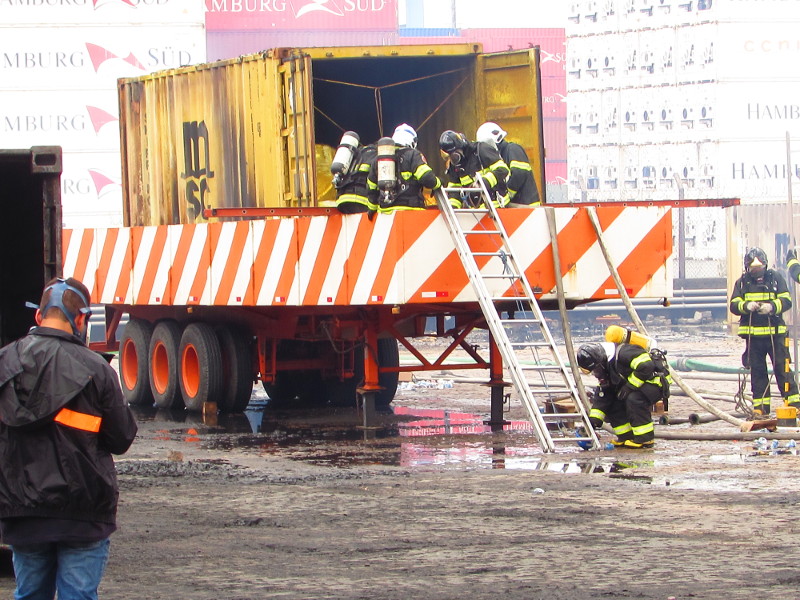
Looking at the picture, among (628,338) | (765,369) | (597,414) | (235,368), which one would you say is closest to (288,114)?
(235,368)

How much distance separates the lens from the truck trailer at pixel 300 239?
37.4 feet

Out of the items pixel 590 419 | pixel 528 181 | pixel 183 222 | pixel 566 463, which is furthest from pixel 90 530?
pixel 183 222

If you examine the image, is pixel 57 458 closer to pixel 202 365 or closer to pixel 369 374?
pixel 369 374

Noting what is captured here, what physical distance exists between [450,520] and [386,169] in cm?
453

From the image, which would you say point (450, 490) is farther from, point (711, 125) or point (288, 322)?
point (711, 125)

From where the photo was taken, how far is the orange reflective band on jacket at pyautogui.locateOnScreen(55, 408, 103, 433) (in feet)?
14.6

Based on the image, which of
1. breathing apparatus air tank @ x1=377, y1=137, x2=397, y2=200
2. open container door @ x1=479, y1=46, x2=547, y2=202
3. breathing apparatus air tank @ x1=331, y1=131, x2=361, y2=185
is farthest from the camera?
open container door @ x1=479, y1=46, x2=547, y2=202

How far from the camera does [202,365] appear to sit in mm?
13711

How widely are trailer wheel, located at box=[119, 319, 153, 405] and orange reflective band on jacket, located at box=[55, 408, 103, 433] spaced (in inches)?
424

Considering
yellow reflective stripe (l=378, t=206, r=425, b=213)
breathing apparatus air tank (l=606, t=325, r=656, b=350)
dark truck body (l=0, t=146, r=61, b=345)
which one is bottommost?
breathing apparatus air tank (l=606, t=325, r=656, b=350)

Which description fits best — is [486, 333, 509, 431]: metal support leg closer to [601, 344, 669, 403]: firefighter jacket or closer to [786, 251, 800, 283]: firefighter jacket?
[601, 344, 669, 403]: firefighter jacket

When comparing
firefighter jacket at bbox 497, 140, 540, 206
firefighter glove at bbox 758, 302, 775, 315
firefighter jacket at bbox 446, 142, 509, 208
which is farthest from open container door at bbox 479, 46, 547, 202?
firefighter glove at bbox 758, 302, 775, 315

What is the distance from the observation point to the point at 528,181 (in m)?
12.3

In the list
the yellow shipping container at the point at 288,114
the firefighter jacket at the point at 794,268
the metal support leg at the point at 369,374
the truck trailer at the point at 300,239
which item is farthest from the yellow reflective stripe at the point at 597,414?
the firefighter jacket at the point at 794,268
